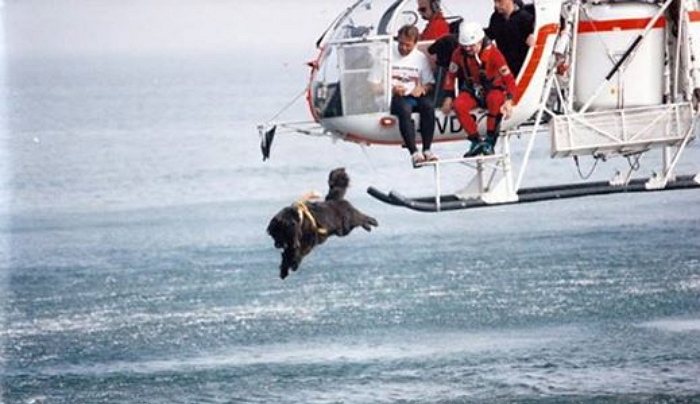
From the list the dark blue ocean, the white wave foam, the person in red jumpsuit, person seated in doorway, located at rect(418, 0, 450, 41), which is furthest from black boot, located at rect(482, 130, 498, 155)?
the white wave foam

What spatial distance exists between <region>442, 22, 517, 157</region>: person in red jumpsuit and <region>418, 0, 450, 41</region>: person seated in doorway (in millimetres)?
205

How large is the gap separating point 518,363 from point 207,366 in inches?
106

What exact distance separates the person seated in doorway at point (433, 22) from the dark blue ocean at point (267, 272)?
26.7 feet

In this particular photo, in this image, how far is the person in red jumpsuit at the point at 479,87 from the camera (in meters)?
11.0

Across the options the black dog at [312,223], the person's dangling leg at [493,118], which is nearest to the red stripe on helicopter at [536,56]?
the person's dangling leg at [493,118]

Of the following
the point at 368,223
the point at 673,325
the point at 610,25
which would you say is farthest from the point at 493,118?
the point at 673,325

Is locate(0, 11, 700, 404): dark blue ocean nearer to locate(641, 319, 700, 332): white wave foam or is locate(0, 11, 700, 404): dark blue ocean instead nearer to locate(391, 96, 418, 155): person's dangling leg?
locate(641, 319, 700, 332): white wave foam

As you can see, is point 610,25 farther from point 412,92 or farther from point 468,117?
point 412,92

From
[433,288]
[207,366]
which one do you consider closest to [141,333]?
[207,366]

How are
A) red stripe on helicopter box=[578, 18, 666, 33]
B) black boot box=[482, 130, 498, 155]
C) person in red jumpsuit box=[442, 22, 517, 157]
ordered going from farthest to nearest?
red stripe on helicopter box=[578, 18, 666, 33] < black boot box=[482, 130, 498, 155] < person in red jumpsuit box=[442, 22, 517, 157]

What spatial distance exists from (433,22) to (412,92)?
0.38 metres

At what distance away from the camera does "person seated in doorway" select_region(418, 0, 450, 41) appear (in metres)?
11.2

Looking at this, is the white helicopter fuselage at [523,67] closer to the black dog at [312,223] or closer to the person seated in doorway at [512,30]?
the person seated in doorway at [512,30]

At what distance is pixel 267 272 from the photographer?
23062 millimetres
